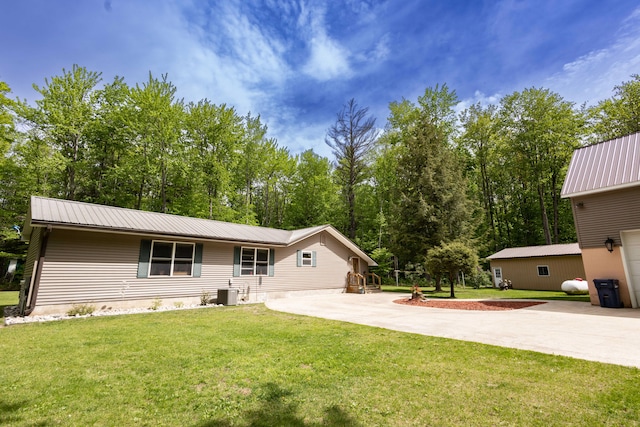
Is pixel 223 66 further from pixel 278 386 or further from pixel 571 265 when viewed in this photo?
pixel 571 265

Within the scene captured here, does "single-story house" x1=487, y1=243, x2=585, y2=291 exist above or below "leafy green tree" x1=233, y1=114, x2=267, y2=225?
below

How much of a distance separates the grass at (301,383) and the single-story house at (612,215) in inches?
332

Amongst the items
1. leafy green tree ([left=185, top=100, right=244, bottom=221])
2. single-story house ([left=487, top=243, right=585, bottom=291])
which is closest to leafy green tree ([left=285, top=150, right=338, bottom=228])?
leafy green tree ([left=185, top=100, right=244, bottom=221])

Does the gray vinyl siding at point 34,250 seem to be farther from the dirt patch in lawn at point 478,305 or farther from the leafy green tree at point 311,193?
the leafy green tree at point 311,193

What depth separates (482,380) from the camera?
11.5 ft

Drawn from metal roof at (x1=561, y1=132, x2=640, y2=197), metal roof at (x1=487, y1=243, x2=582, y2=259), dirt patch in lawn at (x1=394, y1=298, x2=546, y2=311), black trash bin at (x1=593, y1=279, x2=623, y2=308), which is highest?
metal roof at (x1=561, y1=132, x2=640, y2=197)

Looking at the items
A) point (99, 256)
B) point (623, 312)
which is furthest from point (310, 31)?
point (623, 312)

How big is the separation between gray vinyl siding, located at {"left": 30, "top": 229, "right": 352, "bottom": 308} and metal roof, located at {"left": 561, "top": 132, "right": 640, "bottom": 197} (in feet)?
44.4

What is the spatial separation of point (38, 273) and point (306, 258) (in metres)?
11.0

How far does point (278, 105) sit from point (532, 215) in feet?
96.6

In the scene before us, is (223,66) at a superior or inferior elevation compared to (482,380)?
superior

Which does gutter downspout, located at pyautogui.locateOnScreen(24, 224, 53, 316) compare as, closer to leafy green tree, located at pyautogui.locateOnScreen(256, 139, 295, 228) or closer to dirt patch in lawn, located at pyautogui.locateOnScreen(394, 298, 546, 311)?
dirt patch in lawn, located at pyautogui.locateOnScreen(394, 298, 546, 311)

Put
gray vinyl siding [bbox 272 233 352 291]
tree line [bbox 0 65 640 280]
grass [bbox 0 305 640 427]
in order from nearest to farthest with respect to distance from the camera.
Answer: grass [bbox 0 305 640 427] → gray vinyl siding [bbox 272 233 352 291] → tree line [bbox 0 65 640 280]

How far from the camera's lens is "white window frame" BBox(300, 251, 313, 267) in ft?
53.2
